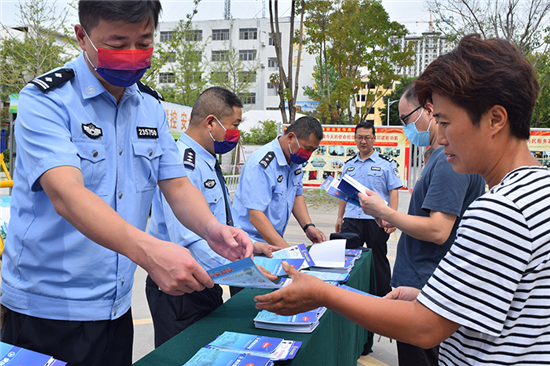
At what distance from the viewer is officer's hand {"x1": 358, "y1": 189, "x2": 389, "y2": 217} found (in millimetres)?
2354

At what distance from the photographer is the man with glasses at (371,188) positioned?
4.81 meters

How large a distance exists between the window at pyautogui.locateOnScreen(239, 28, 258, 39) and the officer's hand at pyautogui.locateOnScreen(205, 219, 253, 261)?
37.5 metres

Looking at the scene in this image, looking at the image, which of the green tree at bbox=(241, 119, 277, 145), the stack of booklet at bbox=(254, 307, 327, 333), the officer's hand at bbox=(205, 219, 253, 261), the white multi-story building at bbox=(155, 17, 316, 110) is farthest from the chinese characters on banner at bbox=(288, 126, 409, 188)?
the white multi-story building at bbox=(155, 17, 316, 110)

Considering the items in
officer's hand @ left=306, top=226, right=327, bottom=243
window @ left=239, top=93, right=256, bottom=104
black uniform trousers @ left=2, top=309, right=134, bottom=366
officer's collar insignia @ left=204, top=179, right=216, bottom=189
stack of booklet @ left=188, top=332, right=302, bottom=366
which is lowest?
officer's hand @ left=306, top=226, right=327, bottom=243

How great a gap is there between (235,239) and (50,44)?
1360 centimetres

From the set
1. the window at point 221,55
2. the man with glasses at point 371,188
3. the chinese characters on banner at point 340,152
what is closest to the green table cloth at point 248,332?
the man with glasses at point 371,188

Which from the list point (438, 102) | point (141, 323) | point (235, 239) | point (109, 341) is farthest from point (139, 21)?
point (141, 323)

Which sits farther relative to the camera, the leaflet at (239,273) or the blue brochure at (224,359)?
the blue brochure at (224,359)

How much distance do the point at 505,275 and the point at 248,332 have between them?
1074 millimetres

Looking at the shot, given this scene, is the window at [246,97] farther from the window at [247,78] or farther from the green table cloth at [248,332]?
the green table cloth at [248,332]

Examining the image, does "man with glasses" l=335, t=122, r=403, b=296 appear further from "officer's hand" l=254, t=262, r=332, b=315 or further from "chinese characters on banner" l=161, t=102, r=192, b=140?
"chinese characters on banner" l=161, t=102, r=192, b=140

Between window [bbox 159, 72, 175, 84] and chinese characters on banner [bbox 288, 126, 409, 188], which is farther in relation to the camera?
window [bbox 159, 72, 175, 84]

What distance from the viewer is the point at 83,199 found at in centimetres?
107

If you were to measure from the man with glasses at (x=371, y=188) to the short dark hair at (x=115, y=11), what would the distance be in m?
4.00
